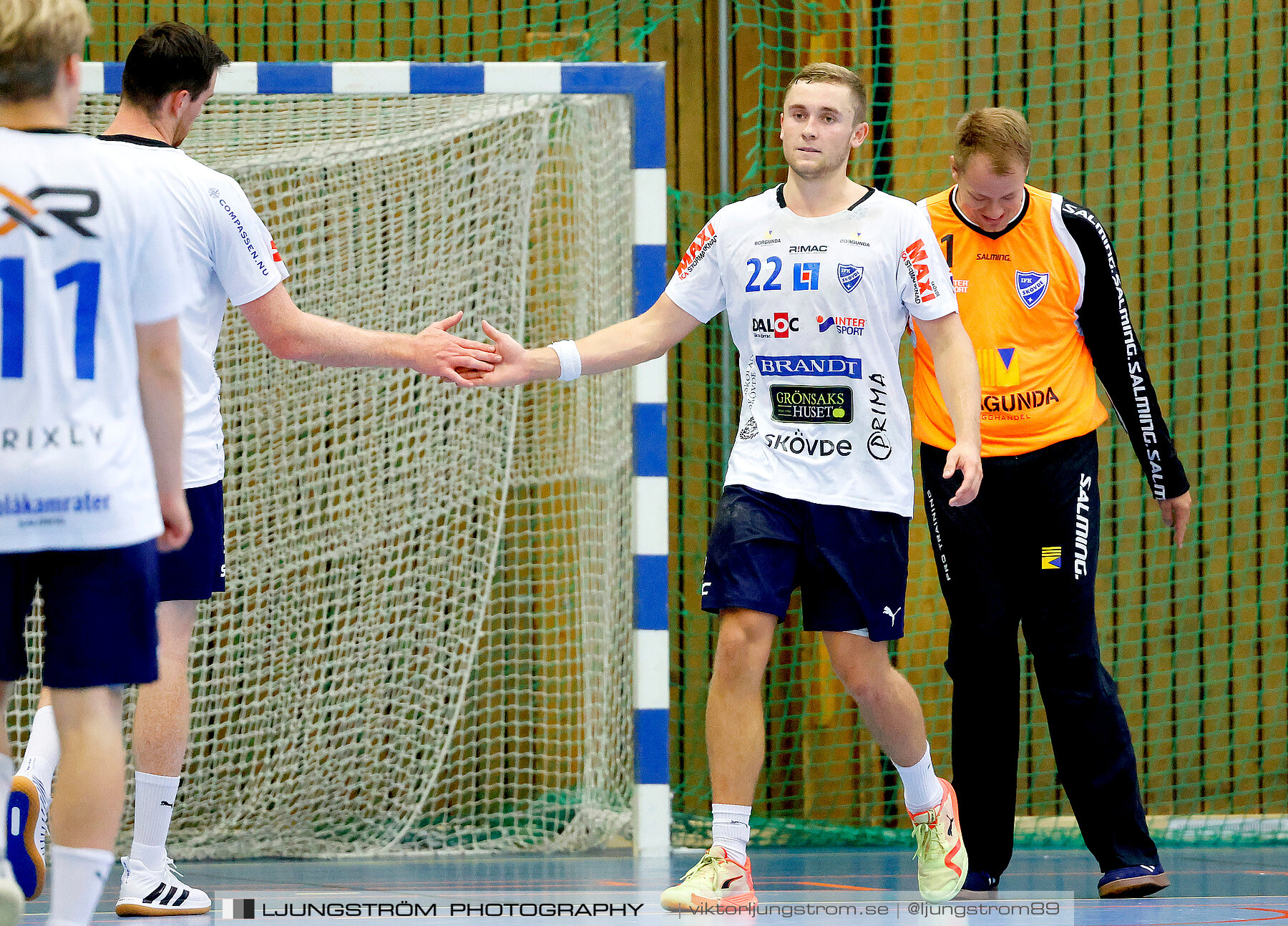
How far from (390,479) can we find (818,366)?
6.88ft

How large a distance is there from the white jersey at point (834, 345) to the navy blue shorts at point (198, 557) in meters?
1.34

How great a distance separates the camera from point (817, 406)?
153 inches

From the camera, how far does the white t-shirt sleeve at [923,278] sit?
395cm

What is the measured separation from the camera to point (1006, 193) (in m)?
4.27

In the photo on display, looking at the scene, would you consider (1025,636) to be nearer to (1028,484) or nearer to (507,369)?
(1028,484)

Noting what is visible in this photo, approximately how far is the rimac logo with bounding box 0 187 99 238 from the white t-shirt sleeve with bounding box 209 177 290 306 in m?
1.24

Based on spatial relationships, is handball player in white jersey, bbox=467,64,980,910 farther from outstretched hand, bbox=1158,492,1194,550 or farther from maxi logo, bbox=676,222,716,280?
outstretched hand, bbox=1158,492,1194,550

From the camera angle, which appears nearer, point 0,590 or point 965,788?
point 0,590

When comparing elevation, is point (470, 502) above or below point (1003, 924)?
above

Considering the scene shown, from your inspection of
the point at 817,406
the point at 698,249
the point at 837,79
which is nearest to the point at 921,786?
the point at 817,406

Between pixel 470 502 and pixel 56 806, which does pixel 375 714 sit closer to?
pixel 470 502

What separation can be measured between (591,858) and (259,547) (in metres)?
1.62

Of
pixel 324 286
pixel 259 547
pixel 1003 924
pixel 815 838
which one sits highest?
pixel 324 286

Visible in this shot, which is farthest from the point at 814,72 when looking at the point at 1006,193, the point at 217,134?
the point at 217,134
